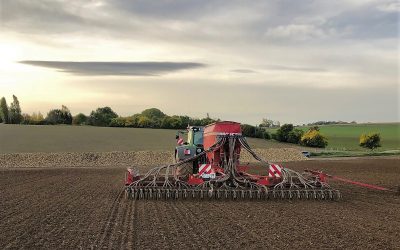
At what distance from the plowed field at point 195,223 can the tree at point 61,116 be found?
6437 cm

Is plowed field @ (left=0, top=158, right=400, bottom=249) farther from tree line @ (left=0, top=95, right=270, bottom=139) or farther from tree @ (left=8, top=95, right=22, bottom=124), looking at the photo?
tree @ (left=8, top=95, right=22, bottom=124)

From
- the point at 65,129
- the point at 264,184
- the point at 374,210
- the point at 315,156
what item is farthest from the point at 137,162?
the point at 374,210

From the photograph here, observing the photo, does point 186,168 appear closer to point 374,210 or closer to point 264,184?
point 264,184

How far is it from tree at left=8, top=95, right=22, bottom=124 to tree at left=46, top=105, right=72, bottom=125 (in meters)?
4.38

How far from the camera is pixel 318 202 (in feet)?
47.5

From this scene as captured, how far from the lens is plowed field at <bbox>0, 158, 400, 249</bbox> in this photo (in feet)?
29.0

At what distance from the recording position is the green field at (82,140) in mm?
48625

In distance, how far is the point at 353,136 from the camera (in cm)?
7738

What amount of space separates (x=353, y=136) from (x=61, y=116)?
1725 inches

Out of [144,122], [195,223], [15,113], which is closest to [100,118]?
[144,122]

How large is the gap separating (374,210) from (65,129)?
53206 mm

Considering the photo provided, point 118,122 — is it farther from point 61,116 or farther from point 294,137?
point 294,137

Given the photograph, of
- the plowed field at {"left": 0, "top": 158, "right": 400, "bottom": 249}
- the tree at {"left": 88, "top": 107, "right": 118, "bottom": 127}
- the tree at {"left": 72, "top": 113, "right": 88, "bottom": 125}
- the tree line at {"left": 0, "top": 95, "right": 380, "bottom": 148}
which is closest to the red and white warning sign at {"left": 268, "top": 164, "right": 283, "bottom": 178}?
the plowed field at {"left": 0, "top": 158, "right": 400, "bottom": 249}

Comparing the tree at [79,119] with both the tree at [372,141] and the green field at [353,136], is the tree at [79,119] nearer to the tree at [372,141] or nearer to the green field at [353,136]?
the green field at [353,136]
